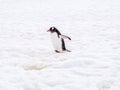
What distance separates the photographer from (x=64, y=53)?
9438 mm

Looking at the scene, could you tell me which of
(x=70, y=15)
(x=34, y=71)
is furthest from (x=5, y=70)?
(x=70, y=15)

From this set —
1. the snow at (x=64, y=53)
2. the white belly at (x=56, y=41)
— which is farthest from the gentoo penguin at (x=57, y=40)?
the snow at (x=64, y=53)

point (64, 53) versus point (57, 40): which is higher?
point (57, 40)

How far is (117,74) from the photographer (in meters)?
6.99

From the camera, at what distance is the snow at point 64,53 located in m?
6.71

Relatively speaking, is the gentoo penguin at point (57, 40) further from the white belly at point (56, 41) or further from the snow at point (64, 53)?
the snow at point (64, 53)

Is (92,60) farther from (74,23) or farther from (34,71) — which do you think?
(74,23)

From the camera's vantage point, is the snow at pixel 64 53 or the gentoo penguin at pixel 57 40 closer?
the snow at pixel 64 53

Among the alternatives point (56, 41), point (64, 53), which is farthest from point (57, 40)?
point (64, 53)

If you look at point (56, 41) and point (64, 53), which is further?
point (56, 41)

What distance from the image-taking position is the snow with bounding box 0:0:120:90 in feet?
22.0

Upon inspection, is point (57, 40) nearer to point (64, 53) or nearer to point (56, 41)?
point (56, 41)

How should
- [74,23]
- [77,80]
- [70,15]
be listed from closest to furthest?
[77,80], [74,23], [70,15]

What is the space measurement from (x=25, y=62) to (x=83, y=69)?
1.51 metres
